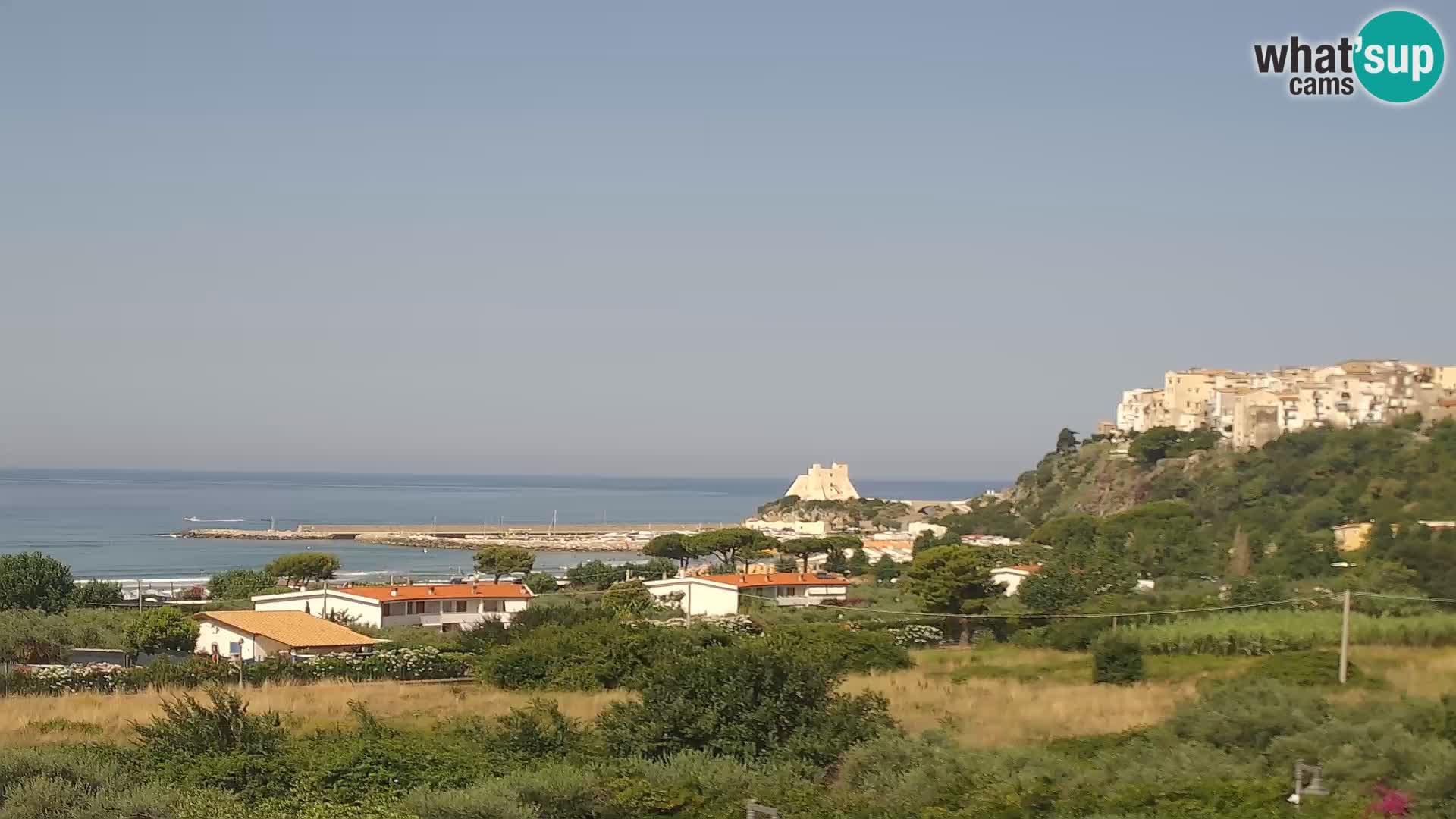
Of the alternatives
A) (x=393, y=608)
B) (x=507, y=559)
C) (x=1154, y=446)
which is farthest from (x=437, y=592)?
(x=1154, y=446)

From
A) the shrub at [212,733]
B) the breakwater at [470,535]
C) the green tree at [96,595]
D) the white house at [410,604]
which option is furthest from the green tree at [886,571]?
the shrub at [212,733]

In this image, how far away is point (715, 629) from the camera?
86.2 feet

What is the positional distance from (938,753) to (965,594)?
25.5 m

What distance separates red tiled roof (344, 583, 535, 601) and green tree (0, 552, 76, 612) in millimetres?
7779

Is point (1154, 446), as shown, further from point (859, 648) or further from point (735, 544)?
point (859, 648)

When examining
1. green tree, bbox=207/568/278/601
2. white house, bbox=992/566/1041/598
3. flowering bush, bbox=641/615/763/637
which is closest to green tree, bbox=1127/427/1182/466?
white house, bbox=992/566/1041/598

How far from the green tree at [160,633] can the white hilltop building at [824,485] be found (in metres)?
113

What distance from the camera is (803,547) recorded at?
59.0m

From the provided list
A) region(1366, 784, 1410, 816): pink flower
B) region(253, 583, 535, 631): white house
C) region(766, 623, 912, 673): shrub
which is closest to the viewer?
region(1366, 784, 1410, 816): pink flower

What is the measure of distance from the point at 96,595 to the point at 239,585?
17.3ft

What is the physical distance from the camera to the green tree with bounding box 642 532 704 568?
60.9m

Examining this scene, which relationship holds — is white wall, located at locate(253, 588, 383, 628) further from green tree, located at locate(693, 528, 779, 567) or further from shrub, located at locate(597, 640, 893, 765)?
green tree, located at locate(693, 528, 779, 567)

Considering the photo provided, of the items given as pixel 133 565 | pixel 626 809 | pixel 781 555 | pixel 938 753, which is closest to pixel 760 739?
pixel 938 753

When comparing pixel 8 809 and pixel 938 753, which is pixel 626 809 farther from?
pixel 8 809
